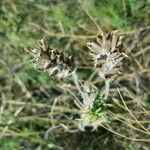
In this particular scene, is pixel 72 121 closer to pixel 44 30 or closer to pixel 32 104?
pixel 32 104

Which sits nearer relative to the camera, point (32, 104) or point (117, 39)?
point (117, 39)

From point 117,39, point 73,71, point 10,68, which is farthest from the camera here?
point 10,68

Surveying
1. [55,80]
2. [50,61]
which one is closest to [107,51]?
[50,61]

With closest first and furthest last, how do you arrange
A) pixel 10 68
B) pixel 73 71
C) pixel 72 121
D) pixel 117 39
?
pixel 117 39 → pixel 73 71 → pixel 72 121 → pixel 10 68

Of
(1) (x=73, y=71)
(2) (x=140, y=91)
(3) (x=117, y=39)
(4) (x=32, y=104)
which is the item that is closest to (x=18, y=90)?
(4) (x=32, y=104)

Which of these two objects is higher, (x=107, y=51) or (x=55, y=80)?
(x=107, y=51)

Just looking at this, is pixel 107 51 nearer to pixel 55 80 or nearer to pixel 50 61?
pixel 50 61
